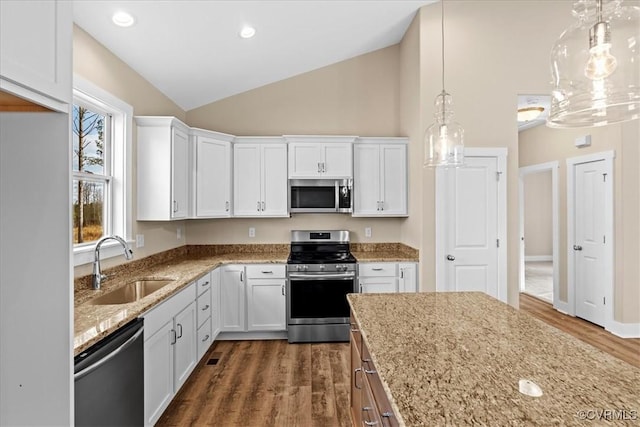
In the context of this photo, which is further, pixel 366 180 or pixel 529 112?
pixel 529 112

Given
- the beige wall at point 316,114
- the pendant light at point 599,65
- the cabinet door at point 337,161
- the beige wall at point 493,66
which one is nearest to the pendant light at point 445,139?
the pendant light at point 599,65

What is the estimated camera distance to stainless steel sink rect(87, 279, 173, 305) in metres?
2.40

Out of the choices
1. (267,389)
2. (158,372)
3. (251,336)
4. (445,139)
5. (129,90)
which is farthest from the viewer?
(251,336)

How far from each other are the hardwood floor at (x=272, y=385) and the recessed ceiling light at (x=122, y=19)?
278 centimetres

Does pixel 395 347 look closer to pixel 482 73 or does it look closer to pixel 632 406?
pixel 632 406

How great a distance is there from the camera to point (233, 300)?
377 centimetres

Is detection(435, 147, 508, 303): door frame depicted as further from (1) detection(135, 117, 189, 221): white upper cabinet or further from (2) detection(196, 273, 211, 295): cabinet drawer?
(1) detection(135, 117, 189, 221): white upper cabinet

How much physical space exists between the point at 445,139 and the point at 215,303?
9.03 feet

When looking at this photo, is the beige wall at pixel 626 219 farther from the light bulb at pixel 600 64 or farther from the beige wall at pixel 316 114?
the light bulb at pixel 600 64

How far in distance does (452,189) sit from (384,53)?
81.7 inches

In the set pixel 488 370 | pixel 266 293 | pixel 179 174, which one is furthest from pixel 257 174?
pixel 488 370

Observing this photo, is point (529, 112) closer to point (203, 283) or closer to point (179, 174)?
point (179, 174)

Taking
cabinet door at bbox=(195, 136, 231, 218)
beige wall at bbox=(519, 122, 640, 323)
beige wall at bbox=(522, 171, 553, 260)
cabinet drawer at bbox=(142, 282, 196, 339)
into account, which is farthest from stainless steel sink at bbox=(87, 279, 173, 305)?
beige wall at bbox=(522, 171, 553, 260)

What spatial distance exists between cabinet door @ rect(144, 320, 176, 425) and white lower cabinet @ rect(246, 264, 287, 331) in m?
1.37
